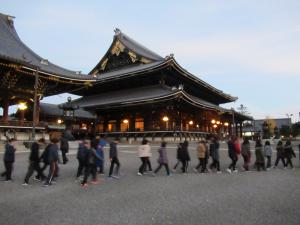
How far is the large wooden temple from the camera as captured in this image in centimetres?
2875

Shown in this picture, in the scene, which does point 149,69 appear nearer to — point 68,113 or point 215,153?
point 68,113

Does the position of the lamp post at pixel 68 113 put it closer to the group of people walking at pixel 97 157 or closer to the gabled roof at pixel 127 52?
the gabled roof at pixel 127 52

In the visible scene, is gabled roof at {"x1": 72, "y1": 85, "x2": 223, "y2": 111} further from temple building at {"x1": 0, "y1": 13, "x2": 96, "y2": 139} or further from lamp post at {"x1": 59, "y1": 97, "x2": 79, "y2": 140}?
lamp post at {"x1": 59, "y1": 97, "x2": 79, "y2": 140}

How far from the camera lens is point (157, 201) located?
7.83 meters

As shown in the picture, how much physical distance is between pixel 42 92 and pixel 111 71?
598 inches

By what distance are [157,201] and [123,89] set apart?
3438 cm

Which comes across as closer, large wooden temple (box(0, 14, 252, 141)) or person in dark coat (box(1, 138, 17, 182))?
person in dark coat (box(1, 138, 17, 182))

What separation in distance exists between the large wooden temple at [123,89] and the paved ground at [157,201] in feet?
61.8

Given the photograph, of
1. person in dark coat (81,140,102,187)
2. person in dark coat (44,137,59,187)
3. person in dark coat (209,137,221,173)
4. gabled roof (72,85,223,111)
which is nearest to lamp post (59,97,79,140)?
gabled roof (72,85,223,111)

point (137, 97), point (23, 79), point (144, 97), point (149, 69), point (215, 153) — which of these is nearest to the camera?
point (215, 153)

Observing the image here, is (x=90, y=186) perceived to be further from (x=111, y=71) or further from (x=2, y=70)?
(x=111, y=71)

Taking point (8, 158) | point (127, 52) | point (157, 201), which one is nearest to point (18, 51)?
point (127, 52)

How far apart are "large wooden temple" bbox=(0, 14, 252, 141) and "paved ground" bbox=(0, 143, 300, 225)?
18828 mm

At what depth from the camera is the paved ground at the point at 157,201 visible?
6320 millimetres
